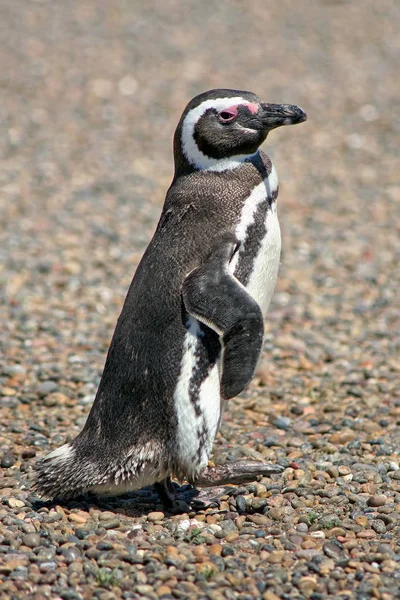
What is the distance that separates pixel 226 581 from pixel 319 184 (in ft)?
24.6

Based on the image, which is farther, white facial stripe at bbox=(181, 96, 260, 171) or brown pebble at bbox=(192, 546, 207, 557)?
white facial stripe at bbox=(181, 96, 260, 171)

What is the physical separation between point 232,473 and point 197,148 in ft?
4.89

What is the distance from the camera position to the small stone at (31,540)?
4.04 meters

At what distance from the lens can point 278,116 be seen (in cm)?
450

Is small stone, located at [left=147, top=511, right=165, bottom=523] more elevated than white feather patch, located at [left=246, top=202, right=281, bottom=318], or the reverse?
white feather patch, located at [left=246, top=202, right=281, bottom=318]

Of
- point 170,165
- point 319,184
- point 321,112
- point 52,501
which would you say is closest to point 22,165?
point 170,165

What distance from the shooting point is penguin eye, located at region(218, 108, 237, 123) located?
448 cm

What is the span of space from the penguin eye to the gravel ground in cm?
173

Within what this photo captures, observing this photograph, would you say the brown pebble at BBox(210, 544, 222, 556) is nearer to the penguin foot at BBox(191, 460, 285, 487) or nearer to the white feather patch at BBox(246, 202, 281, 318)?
the penguin foot at BBox(191, 460, 285, 487)

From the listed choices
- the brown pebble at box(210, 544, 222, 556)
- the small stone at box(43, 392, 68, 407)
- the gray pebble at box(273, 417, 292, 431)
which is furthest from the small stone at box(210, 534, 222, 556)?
the small stone at box(43, 392, 68, 407)

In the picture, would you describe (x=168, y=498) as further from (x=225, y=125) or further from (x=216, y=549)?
(x=225, y=125)

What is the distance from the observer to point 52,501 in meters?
4.57

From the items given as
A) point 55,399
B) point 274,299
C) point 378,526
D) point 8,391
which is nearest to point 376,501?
point 378,526

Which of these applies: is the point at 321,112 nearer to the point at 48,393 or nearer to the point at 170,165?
the point at 170,165
